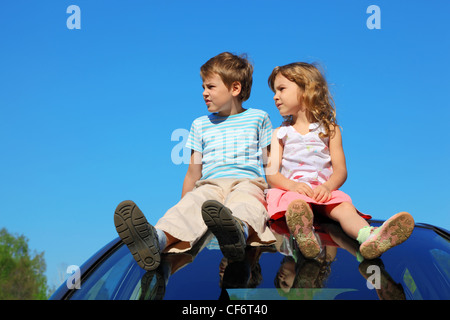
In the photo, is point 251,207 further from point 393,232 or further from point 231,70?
point 231,70

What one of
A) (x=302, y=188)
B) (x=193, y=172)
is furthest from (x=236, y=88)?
(x=302, y=188)

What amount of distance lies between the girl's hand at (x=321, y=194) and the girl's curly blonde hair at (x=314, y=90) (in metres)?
0.70

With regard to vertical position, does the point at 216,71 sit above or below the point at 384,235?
above

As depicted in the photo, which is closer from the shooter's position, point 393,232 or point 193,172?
point 393,232

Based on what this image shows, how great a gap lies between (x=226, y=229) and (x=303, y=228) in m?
0.43

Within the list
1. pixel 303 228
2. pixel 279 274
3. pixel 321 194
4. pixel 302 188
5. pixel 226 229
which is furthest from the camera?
pixel 302 188

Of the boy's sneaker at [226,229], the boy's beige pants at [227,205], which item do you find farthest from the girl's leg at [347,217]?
the boy's sneaker at [226,229]

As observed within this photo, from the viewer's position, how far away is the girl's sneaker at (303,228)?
8.05 ft

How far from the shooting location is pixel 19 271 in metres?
34.9

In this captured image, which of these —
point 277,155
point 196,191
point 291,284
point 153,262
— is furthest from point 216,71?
point 291,284

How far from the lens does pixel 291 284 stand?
213 cm

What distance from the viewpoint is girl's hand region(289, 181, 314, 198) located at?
3.38 metres
